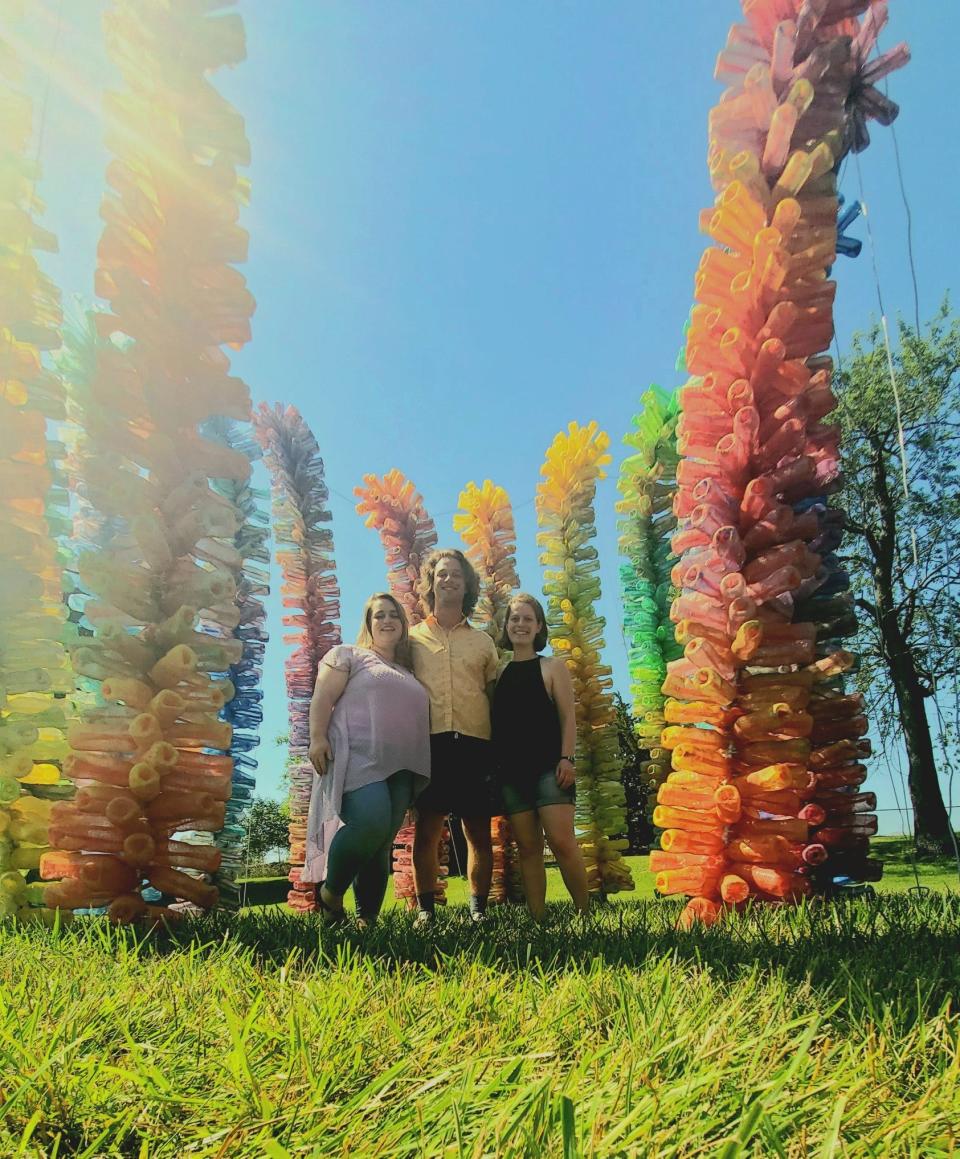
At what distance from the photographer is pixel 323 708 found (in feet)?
11.5

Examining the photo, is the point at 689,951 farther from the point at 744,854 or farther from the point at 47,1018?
the point at 47,1018

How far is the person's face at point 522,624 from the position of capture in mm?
4094

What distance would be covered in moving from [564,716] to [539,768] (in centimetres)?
28

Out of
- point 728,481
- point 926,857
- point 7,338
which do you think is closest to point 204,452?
point 7,338

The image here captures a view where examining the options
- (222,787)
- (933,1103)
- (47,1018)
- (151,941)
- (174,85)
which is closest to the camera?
(933,1103)


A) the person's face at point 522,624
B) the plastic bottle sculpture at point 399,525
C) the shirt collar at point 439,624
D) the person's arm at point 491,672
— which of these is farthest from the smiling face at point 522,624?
the plastic bottle sculpture at point 399,525

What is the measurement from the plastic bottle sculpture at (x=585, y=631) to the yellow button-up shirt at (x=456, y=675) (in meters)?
2.44

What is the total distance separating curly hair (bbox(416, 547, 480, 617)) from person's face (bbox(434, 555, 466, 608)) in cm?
2

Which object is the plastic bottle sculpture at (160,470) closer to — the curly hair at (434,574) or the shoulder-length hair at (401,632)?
the shoulder-length hair at (401,632)

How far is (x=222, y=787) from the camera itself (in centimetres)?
337

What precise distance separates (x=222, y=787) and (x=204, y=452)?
1.51 meters

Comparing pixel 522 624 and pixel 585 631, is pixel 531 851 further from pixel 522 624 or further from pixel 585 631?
pixel 585 631

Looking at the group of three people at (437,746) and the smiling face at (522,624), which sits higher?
the smiling face at (522,624)

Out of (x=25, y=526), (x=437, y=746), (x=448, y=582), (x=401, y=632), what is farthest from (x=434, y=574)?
(x=25, y=526)
